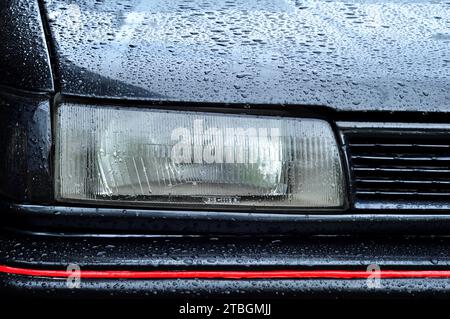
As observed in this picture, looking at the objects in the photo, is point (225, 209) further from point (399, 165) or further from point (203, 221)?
point (399, 165)

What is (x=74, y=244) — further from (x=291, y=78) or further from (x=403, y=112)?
(x=403, y=112)

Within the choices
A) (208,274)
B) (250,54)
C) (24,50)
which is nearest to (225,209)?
(208,274)

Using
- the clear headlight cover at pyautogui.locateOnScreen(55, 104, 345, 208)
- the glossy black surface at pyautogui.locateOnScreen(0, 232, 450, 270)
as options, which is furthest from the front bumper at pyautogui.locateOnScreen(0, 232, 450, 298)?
the clear headlight cover at pyautogui.locateOnScreen(55, 104, 345, 208)

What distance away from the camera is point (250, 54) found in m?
1.79

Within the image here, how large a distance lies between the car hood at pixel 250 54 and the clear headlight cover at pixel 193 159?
6 cm

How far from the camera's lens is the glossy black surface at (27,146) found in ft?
5.39

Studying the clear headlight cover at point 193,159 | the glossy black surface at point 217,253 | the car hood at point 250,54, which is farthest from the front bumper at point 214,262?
the car hood at point 250,54

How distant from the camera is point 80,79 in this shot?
166 centimetres

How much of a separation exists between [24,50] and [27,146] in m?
0.25

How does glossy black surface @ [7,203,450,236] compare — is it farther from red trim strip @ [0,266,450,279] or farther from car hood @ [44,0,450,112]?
car hood @ [44,0,450,112]

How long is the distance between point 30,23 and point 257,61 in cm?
59

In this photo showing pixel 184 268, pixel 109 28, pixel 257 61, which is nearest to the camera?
pixel 184 268

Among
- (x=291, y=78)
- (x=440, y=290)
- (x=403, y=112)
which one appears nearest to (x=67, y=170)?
(x=291, y=78)

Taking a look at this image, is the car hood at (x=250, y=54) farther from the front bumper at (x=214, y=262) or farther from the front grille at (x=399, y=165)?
the front bumper at (x=214, y=262)
